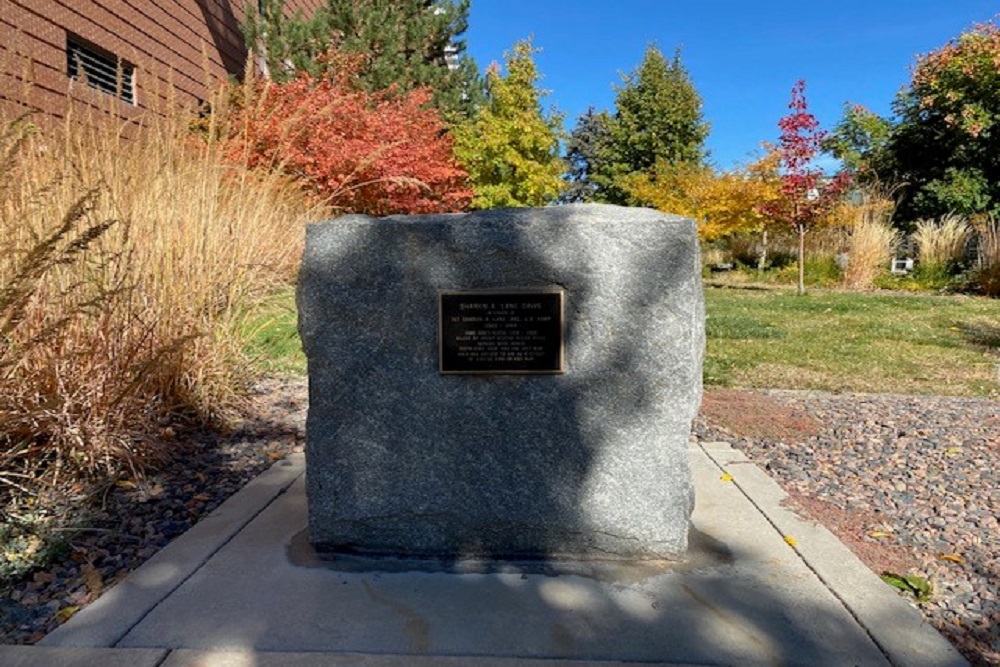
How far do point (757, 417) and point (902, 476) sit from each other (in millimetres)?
1057

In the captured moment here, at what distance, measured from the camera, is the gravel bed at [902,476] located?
2.32m

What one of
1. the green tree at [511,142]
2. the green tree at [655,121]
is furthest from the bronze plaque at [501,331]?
the green tree at [655,121]

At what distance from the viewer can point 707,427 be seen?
4.17m

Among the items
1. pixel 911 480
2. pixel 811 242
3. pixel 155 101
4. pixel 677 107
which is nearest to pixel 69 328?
pixel 155 101

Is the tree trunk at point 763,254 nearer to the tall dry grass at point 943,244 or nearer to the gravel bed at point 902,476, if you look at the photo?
the tall dry grass at point 943,244

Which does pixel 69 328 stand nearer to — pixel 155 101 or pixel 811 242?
pixel 155 101

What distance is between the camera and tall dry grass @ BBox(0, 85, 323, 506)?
2.78 metres

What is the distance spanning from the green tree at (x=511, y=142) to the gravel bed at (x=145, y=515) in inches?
506

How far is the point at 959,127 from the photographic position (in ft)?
58.1

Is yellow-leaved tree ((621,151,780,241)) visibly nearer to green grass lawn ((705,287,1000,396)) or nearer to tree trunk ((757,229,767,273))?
tree trunk ((757,229,767,273))

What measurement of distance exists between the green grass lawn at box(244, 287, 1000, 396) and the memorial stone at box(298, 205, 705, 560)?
2.24 metres

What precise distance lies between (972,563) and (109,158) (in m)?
4.43

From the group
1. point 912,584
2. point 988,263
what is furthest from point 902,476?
point 988,263

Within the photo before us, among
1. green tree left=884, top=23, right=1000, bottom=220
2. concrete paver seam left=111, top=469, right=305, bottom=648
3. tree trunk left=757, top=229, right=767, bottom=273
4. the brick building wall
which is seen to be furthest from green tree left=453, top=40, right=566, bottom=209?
concrete paver seam left=111, top=469, right=305, bottom=648
